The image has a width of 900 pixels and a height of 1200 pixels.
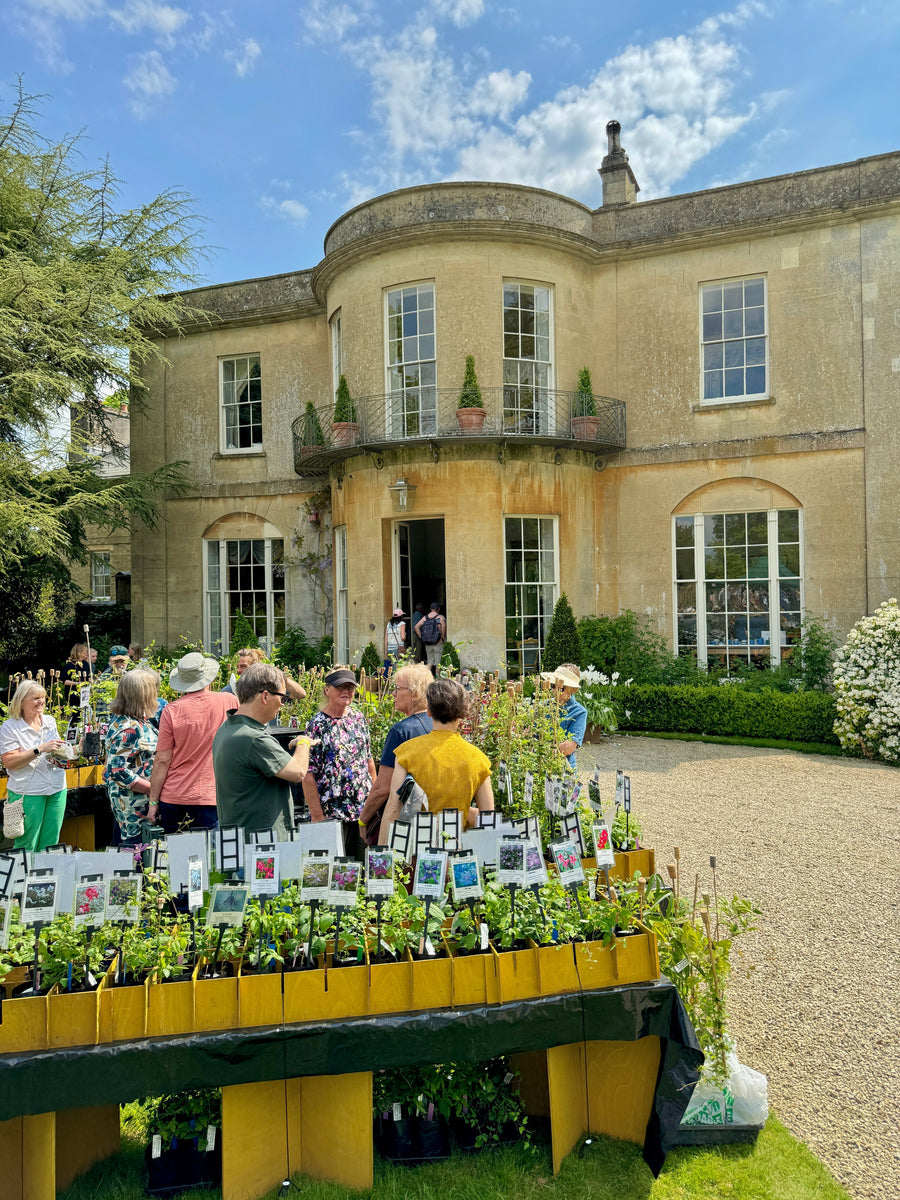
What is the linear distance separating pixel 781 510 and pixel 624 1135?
35.8 feet

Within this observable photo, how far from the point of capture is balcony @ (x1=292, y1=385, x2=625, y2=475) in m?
12.0

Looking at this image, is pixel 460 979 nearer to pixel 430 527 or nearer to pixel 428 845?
pixel 428 845

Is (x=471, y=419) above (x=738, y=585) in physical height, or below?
above

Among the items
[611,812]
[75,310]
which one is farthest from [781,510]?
[75,310]

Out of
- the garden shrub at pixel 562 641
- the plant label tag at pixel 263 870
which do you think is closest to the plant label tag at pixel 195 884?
the plant label tag at pixel 263 870

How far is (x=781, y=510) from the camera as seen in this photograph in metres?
12.2

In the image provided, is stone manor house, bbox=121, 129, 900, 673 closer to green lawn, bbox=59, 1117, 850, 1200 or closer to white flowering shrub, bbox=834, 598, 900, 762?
white flowering shrub, bbox=834, 598, 900, 762

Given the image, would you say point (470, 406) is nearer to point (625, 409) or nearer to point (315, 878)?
point (625, 409)

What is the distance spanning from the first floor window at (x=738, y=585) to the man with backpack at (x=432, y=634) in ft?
12.9

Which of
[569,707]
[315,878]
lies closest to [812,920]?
[569,707]

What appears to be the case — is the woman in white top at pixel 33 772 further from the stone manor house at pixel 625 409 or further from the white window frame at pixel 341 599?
the white window frame at pixel 341 599

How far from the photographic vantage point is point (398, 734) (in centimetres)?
377

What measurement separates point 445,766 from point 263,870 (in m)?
0.96

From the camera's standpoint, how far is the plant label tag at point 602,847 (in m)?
3.11
